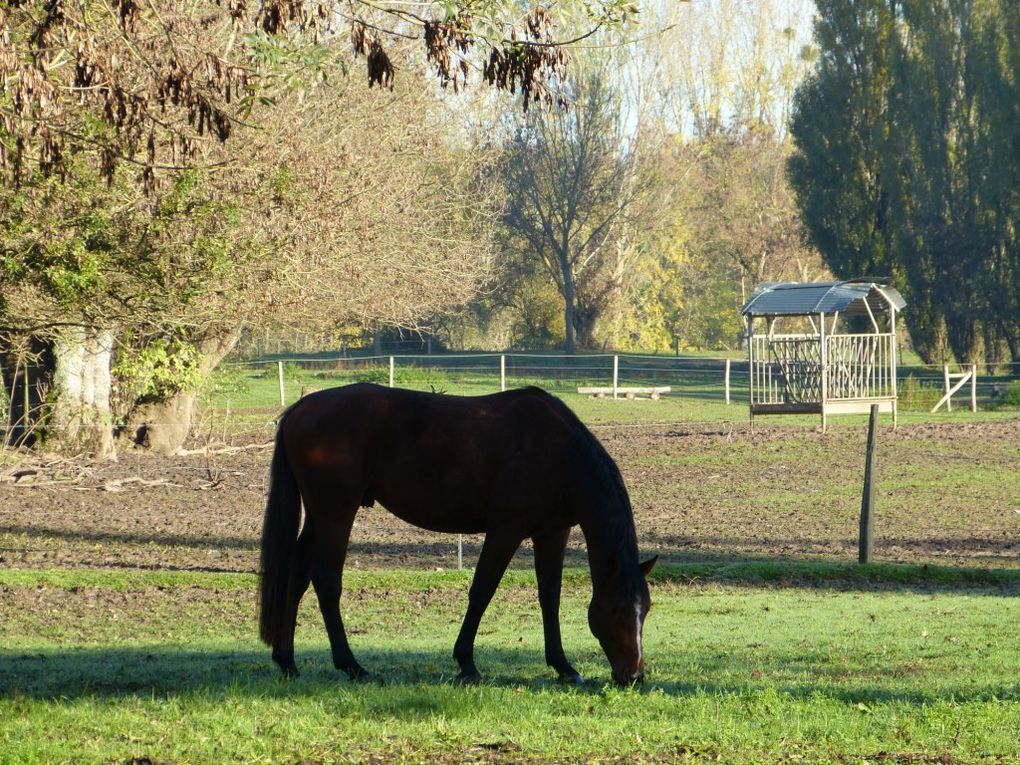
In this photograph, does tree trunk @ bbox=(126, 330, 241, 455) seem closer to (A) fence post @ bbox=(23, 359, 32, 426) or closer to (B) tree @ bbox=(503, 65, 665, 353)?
(A) fence post @ bbox=(23, 359, 32, 426)

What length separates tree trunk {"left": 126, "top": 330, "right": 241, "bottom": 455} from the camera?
80.4 ft

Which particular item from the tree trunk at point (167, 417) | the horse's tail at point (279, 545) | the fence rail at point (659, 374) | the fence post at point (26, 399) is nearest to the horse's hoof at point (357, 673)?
the horse's tail at point (279, 545)

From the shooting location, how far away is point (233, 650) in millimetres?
8570

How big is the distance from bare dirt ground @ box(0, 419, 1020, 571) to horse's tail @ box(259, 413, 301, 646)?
5.75 metres

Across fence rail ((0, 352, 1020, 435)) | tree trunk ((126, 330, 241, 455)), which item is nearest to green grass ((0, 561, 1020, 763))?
tree trunk ((126, 330, 241, 455))

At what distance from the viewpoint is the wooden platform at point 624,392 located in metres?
40.3

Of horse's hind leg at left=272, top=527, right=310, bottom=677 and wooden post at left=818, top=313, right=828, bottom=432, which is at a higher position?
wooden post at left=818, top=313, right=828, bottom=432

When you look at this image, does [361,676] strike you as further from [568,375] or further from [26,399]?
[568,375]

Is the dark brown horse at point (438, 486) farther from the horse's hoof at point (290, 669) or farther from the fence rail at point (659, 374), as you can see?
the fence rail at point (659, 374)

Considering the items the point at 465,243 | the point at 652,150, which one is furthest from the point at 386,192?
the point at 652,150

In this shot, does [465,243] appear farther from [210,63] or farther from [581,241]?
[581,241]

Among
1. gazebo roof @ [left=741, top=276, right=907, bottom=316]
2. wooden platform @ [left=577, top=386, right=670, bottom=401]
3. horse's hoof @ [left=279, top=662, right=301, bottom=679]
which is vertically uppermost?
gazebo roof @ [left=741, top=276, right=907, bottom=316]

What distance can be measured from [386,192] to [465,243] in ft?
15.8

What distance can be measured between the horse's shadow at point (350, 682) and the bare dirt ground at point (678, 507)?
16.9 feet
